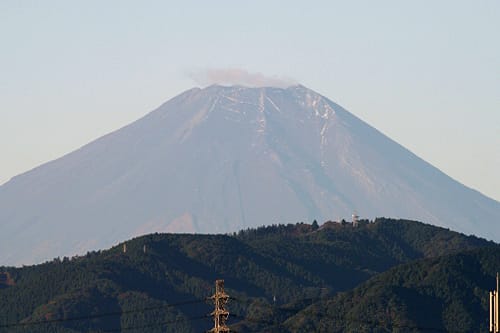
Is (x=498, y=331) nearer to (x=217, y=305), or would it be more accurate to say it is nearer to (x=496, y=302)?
(x=496, y=302)

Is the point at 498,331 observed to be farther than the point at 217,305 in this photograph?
Yes

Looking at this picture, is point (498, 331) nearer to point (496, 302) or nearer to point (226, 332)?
point (496, 302)

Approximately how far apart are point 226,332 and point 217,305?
3.41 meters

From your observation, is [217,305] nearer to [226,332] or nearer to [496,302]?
[226,332]

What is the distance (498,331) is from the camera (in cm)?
11600

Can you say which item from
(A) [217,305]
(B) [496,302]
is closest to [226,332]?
(A) [217,305]

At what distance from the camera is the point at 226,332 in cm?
10038

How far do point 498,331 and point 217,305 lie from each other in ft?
85.7

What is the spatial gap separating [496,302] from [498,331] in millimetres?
2179

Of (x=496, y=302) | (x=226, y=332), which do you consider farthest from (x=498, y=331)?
(x=226, y=332)

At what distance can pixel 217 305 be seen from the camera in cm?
9750

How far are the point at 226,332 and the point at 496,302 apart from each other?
2287 centimetres

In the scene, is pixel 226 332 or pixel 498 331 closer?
pixel 226 332

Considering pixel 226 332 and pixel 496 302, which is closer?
pixel 226 332
